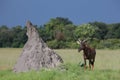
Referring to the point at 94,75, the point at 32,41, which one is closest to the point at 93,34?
the point at 32,41

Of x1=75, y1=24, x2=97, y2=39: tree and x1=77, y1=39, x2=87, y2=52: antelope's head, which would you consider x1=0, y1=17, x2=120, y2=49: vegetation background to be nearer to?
x1=75, y1=24, x2=97, y2=39: tree

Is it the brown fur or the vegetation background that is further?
the vegetation background

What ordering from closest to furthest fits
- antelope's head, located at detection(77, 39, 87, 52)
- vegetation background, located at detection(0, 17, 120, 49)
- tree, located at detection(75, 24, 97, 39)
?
antelope's head, located at detection(77, 39, 87, 52)
vegetation background, located at detection(0, 17, 120, 49)
tree, located at detection(75, 24, 97, 39)

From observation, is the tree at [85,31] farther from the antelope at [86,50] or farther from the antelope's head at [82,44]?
the antelope's head at [82,44]

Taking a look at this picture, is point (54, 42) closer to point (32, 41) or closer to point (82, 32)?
point (82, 32)

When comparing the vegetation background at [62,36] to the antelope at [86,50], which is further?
the vegetation background at [62,36]

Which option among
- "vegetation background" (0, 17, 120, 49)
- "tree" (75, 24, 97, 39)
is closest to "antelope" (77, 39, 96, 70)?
"vegetation background" (0, 17, 120, 49)

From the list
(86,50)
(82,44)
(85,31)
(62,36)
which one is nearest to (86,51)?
(86,50)

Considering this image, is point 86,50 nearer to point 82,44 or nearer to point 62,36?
point 82,44

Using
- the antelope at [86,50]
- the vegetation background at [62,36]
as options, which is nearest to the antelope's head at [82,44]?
the antelope at [86,50]

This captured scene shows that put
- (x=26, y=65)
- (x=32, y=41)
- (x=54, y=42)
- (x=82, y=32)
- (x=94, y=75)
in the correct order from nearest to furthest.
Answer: (x=94, y=75)
(x=26, y=65)
(x=32, y=41)
(x=54, y=42)
(x=82, y=32)

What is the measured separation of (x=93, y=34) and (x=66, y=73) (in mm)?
47341

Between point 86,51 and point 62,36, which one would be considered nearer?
point 86,51

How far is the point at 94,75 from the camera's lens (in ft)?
40.9
